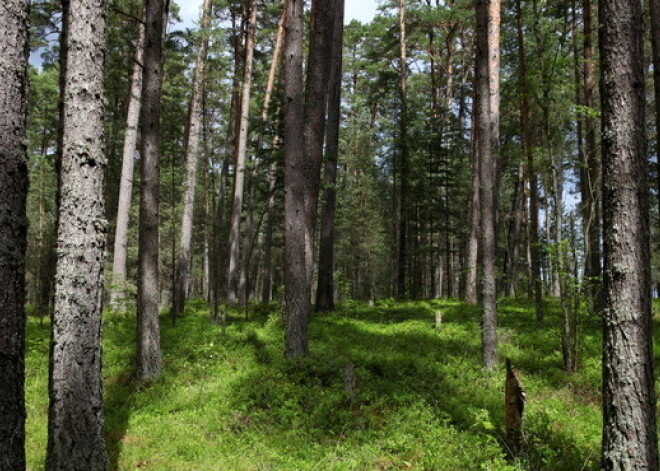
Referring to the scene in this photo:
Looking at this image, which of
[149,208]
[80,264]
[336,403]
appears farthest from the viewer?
[149,208]

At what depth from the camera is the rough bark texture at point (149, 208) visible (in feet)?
29.0

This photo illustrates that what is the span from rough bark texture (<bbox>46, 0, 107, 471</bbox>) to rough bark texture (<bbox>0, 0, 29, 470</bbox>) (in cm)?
111

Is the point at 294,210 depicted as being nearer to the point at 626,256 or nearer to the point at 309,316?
the point at 309,316

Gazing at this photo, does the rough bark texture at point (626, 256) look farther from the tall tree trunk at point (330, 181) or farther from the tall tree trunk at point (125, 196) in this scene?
the tall tree trunk at point (125, 196)

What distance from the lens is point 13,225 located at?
337cm

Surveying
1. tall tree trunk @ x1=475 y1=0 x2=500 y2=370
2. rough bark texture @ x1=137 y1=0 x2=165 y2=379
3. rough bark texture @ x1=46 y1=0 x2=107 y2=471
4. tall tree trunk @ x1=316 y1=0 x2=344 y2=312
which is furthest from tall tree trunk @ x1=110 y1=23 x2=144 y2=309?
rough bark texture @ x1=46 y1=0 x2=107 y2=471

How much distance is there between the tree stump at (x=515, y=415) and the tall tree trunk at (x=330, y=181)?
28.2ft

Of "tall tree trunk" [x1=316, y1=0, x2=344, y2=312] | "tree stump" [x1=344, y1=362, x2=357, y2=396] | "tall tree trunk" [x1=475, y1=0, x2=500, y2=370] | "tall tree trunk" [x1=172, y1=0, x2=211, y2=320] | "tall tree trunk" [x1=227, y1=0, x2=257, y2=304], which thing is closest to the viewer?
"tree stump" [x1=344, y1=362, x2=357, y2=396]

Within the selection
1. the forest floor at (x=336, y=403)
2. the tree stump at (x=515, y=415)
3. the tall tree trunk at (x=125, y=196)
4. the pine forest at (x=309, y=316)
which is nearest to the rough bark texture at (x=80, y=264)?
the pine forest at (x=309, y=316)

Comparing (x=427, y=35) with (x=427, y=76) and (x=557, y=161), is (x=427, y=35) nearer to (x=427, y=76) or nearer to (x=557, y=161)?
(x=427, y=76)

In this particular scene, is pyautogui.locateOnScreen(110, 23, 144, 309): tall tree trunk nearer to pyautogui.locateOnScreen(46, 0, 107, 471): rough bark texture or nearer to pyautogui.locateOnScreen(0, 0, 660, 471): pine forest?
pyautogui.locateOnScreen(0, 0, 660, 471): pine forest

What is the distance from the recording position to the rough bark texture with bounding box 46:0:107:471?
177 inches

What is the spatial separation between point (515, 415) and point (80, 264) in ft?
18.5

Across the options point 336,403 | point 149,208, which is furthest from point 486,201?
point 149,208
